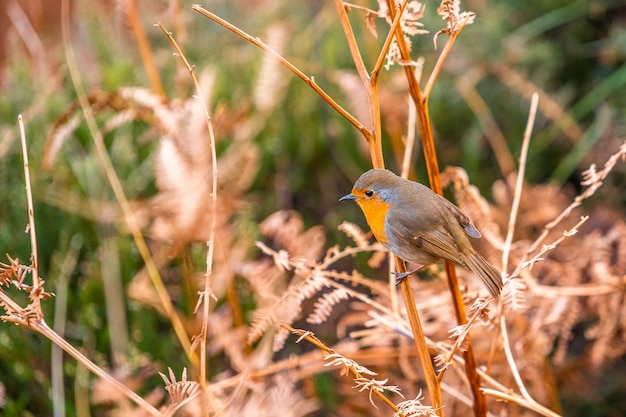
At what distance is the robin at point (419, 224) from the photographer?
1.40 metres

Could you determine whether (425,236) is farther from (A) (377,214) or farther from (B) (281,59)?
(B) (281,59)

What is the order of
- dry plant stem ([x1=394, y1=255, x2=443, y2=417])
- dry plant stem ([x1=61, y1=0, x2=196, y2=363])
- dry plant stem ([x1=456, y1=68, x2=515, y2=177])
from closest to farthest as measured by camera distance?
dry plant stem ([x1=394, y1=255, x2=443, y2=417]), dry plant stem ([x1=61, y1=0, x2=196, y2=363]), dry plant stem ([x1=456, y1=68, x2=515, y2=177])

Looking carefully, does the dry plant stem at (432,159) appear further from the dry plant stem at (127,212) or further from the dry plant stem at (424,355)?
the dry plant stem at (127,212)

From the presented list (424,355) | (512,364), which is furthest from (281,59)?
(512,364)

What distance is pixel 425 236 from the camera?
4.70 ft

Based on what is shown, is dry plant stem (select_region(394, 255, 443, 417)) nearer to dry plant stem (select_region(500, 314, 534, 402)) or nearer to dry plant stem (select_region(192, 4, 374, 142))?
dry plant stem (select_region(500, 314, 534, 402))

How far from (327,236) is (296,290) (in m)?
1.80

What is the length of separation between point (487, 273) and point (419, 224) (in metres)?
0.19

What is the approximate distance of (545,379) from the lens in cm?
220

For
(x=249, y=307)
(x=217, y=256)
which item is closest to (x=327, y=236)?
(x=249, y=307)

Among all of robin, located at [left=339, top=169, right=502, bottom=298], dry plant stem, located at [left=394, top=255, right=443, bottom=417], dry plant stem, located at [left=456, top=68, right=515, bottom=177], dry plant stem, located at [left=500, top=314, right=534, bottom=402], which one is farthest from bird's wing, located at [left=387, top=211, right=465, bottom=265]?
dry plant stem, located at [left=456, top=68, right=515, bottom=177]

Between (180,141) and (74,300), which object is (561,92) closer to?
(180,141)

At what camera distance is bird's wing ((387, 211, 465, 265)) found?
142 centimetres


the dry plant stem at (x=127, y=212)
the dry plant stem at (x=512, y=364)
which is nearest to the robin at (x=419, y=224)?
the dry plant stem at (x=512, y=364)
